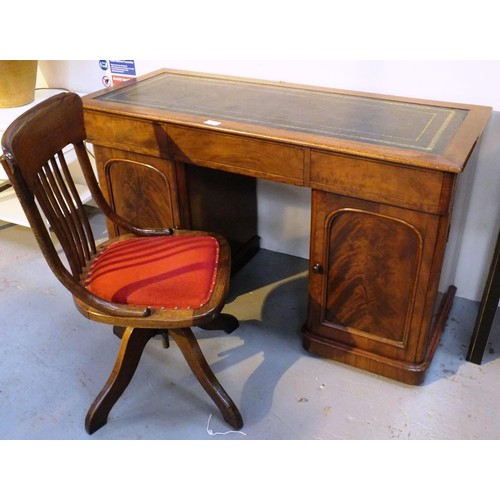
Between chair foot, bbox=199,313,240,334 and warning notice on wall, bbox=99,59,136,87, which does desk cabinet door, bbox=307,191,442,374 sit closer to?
chair foot, bbox=199,313,240,334

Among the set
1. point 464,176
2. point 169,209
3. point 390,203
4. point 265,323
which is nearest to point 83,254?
point 169,209

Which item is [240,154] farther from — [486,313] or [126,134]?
[486,313]

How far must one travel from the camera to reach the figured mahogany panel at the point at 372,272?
162 centimetres

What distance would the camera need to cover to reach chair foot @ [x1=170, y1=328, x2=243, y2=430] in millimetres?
1653

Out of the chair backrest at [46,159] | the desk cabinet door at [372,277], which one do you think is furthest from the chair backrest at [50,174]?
the desk cabinet door at [372,277]

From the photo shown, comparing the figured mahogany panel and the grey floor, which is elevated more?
the figured mahogany panel

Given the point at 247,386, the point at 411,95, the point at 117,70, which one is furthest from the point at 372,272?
the point at 117,70

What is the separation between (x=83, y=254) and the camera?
1.72 m

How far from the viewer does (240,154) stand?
5.61 feet

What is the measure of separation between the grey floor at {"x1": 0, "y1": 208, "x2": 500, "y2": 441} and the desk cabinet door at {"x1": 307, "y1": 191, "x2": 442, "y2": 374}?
0.45 feet

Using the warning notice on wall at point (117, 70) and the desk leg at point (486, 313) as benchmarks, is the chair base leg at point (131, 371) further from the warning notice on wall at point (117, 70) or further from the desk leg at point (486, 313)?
the warning notice on wall at point (117, 70)

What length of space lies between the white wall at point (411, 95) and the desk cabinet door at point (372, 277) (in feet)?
1.72

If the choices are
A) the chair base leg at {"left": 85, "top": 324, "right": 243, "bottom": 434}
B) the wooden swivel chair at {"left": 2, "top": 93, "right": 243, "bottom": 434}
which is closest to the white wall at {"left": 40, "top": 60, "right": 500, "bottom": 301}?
the wooden swivel chair at {"left": 2, "top": 93, "right": 243, "bottom": 434}
